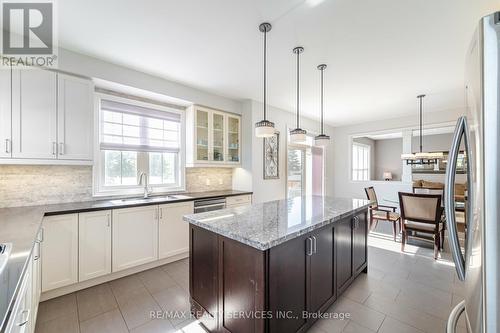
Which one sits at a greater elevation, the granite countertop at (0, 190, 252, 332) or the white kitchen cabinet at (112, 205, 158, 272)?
the granite countertop at (0, 190, 252, 332)

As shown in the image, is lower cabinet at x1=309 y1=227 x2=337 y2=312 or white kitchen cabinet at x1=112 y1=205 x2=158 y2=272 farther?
white kitchen cabinet at x1=112 y1=205 x2=158 y2=272

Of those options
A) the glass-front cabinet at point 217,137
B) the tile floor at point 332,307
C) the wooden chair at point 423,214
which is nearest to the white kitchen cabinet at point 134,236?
the tile floor at point 332,307

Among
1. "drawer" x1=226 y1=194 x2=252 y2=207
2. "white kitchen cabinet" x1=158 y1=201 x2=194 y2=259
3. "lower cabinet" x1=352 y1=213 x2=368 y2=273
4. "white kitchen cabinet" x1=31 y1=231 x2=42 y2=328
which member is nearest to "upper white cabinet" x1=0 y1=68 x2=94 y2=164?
"white kitchen cabinet" x1=31 y1=231 x2=42 y2=328

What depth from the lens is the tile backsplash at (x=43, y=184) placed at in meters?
2.33

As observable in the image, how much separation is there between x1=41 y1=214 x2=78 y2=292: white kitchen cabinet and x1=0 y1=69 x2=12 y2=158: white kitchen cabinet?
2.60 ft

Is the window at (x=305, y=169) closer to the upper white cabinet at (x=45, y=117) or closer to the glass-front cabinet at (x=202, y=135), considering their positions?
the glass-front cabinet at (x=202, y=135)

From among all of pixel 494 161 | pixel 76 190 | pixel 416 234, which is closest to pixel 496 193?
pixel 494 161

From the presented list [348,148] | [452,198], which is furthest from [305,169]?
[452,198]

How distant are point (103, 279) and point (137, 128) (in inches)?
83.4

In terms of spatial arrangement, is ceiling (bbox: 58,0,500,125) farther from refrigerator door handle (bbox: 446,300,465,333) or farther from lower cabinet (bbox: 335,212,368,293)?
refrigerator door handle (bbox: 446,300,465,333)

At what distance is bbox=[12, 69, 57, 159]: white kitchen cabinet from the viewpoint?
2164 millimetres

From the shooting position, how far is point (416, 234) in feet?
13.6

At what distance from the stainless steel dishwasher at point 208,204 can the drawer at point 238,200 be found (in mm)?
117

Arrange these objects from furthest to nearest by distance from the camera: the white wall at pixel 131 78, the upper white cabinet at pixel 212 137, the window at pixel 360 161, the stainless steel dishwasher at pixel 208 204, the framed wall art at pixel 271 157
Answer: the window at pixel 360 161
the framed wall art at pixel 271 157
the upper white cabinet at pixel 212 137
the stainless steel dishwasher at pixel 208 204
the white wall at pixel 131 78
